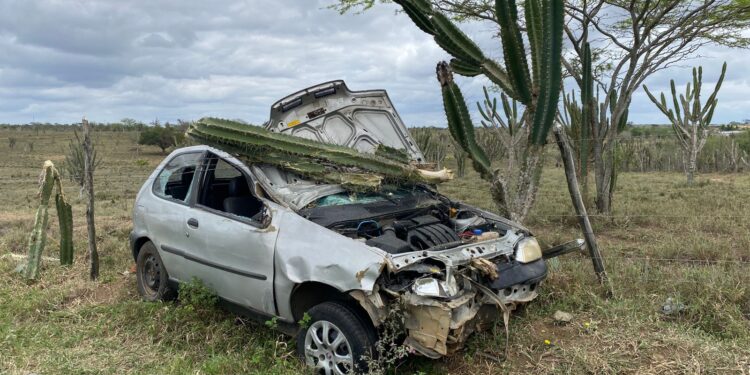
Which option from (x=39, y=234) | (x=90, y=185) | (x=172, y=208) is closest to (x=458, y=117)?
(x=172, y=208)

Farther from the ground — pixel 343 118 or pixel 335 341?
pixel 343 118

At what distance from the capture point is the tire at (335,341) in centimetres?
355

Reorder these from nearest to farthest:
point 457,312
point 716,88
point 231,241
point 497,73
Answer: point 457,312
point 231,241
point 497,73
point 716,88

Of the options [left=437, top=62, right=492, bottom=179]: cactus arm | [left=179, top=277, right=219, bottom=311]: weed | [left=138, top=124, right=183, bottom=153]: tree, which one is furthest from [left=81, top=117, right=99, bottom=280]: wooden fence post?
[left=138, top=124, right=183, bottom=153]: tree

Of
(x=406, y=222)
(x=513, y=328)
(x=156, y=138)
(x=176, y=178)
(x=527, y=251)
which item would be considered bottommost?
(x=513, y=328)

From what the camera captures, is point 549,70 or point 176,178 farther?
point 176,178

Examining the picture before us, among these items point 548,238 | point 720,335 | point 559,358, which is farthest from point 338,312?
point 548,238

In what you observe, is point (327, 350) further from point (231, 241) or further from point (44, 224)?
point (44, 224)

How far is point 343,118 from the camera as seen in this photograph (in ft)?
19.2

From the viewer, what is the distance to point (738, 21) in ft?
32.9

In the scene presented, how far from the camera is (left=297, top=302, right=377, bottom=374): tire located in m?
3.55

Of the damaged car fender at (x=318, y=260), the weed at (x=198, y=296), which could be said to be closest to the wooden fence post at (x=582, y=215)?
the damaged car fender at (x=318, y=260)

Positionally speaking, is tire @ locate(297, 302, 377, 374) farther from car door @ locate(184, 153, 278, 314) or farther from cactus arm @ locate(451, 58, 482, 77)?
cactus arm @ locate(451, 58, 482, 77)

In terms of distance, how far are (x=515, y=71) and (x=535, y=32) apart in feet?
1.33
